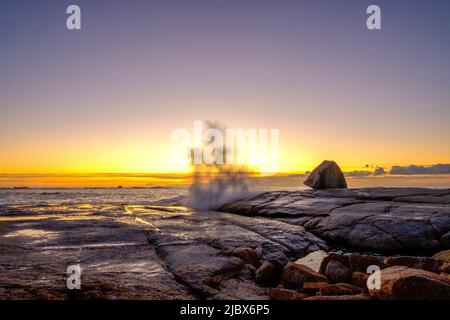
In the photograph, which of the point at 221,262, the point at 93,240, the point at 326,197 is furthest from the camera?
the point at 326,197

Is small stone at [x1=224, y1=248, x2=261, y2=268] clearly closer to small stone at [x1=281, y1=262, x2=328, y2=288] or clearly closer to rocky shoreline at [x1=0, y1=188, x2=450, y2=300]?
rocky shoreline at [x1=0, y1=188, x2=450, y2=300]

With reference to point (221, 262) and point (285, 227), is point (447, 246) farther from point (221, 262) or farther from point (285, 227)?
point (221, 262)

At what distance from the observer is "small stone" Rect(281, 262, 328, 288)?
505 cm

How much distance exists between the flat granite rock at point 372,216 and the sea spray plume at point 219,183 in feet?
10.8

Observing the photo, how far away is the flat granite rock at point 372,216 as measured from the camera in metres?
8.73

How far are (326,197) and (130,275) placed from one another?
36.1 feet

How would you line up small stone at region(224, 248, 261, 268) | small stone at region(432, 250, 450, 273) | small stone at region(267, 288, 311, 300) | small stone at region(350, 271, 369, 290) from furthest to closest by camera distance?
small stone at region(224, 248, 261, 268), small stone at region(432, 250, 450, 273), small stone at region(350, 271, 369, 290), small stone at region(267, 288, 311, 300)

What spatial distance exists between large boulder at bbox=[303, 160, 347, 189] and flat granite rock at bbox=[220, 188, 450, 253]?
3318 mm

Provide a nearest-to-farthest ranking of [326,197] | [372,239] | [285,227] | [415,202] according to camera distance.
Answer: [372,239]
[285,227]
[415,202]
[326,197]

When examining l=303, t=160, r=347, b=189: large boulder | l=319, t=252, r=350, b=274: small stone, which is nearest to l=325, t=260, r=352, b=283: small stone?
l=319, t=252, r=350, b=274: small stone

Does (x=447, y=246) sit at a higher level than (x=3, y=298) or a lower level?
lower

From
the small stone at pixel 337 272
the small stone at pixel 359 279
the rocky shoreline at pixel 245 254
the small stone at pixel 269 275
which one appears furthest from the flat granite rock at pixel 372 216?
the small stone at pixel 269 275
